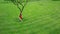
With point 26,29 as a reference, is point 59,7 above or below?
below

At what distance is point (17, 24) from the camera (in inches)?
1120

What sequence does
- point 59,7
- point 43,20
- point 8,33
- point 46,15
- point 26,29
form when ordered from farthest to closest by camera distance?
point 59,7, point 46,15, point 43,20, point 26,29, point 8,33

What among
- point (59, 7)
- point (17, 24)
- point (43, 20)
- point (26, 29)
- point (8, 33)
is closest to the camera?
point (8, 33)

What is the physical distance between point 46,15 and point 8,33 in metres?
13.2

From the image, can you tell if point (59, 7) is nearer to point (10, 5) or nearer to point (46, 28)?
point (10, 5)

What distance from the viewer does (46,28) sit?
27375 mm

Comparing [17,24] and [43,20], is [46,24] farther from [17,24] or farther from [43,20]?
[17,24]

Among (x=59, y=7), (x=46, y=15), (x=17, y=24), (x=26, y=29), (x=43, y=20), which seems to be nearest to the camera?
(x=26, y=29)

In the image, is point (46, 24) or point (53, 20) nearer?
point (46, 24)

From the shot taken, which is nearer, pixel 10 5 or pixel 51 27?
pixel 51 27

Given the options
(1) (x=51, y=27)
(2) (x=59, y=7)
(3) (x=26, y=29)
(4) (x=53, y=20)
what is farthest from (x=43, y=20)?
(2) (x=59, y=7)

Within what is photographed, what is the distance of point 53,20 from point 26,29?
772cm

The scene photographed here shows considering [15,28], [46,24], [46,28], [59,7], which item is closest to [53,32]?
[46,28]

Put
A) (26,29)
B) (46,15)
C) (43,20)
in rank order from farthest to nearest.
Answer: (46,15) → (43,20) → (26,29)
